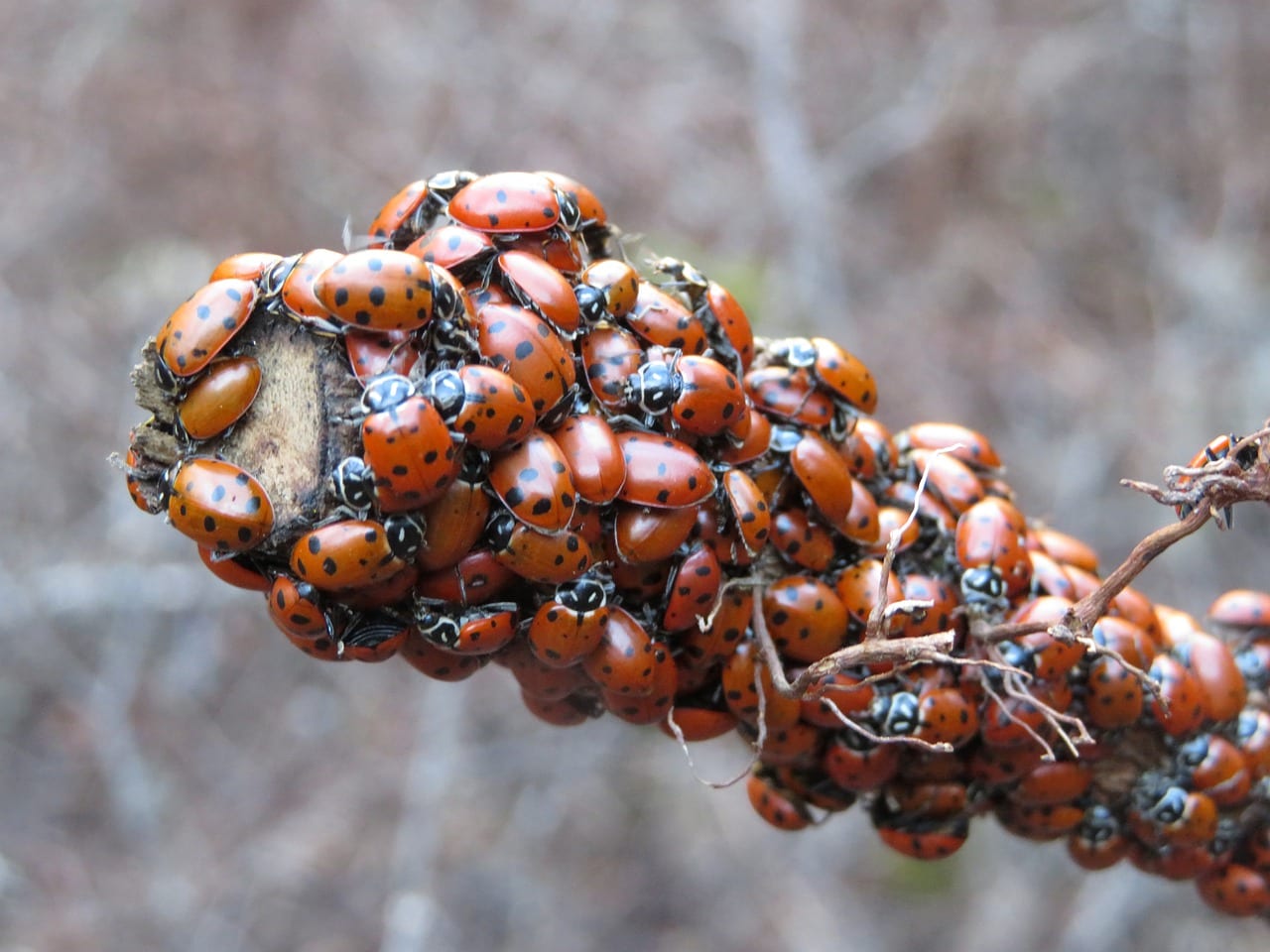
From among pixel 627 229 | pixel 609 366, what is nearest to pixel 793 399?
pixel 609 366

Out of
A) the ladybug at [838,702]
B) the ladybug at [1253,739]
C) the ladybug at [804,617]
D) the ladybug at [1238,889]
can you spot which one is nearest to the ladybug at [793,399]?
the ladybug at [804,617]

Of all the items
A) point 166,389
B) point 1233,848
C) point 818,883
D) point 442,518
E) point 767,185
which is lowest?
point 818,883

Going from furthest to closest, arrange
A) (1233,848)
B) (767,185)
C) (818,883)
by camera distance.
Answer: (767,185) → (818,883) → (1233,848)

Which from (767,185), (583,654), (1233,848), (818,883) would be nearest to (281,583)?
(583,654)

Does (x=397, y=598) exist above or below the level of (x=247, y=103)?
below

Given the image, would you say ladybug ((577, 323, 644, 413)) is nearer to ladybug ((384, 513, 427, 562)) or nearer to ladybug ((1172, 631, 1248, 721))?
ladybug ((384, 513, 427, 562))

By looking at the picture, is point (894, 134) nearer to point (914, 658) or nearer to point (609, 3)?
point (609, 3)
